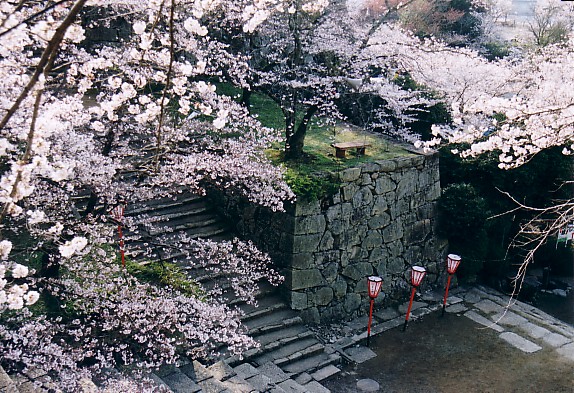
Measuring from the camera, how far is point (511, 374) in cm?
733

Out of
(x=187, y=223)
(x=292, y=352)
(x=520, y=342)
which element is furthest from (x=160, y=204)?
(x=520, y=342)

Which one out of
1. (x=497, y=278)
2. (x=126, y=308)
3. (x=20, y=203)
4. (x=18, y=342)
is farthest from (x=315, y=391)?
(x=497, y=278)

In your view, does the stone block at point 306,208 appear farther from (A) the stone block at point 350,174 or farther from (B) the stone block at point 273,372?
(B) the stone block at point 273,372

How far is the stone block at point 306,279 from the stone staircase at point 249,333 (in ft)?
1.16

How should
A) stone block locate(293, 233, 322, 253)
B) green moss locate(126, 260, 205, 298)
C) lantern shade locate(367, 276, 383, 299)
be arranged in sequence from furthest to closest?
stone block locate(293, 233, 322, 253) < lantern shade locate(367, 276, 383, 299) < green moss locate(126, 260, 205, 298)

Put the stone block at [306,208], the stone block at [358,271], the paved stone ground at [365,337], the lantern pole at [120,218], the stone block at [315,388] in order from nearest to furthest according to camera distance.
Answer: the paved stone ground at [365,337] < the lantern pole at [120,218] < the stone block at [315,388] < the stone block at [306,208] < the stone block at [358,271]

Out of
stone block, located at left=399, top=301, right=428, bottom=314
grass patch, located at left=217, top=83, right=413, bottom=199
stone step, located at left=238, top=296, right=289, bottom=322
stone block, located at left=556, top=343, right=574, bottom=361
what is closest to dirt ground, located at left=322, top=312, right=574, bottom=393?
stone block, located at left=556, top=343, right=574, bottom=361

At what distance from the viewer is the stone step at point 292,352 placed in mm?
6977

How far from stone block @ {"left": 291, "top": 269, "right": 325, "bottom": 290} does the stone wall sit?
1 cm

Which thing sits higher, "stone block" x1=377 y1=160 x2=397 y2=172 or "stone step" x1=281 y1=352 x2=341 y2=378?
"stone block" x1=377 y1=160 x2=397 y2=172

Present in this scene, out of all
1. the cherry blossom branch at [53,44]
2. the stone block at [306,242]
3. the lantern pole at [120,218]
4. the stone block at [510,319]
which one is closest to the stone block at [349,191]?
the stone block at [306,242]

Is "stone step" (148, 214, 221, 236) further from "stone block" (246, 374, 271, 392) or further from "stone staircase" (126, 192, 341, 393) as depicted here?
"stone block" (246, 374, 271, 392)

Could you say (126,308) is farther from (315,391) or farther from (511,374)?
(511,374)

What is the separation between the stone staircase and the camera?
229 inches
